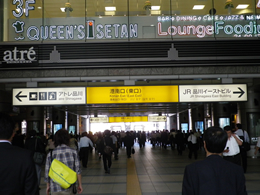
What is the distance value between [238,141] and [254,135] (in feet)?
32.5

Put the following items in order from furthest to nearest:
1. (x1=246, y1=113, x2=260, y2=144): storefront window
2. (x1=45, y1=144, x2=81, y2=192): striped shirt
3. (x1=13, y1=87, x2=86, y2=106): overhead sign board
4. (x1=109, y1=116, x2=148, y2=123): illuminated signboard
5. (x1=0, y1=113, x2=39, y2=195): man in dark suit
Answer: (x1=109, y1=116, x2=148, y2=123): illuminated signboard < (x1=246, y1=113, x2=260, y2=144): storefront window < (x1=13, y1=87, x2=86, y2=106): overhead sign board < (x1=45, y1=144, x2=81, y2=192): striped shirt < (x1=0, y1=113, x2=39, y2=195): man in dark suit

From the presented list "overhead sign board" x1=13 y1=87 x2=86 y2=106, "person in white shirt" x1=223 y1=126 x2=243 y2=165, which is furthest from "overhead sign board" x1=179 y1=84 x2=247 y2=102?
"overhead sign board" x1=13 y1=87 x2=86 y2=106

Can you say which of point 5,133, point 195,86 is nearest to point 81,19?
point 195,86

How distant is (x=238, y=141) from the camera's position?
7.29 meters

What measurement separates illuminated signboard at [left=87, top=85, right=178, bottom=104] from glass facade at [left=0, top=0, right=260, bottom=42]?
6.63ft

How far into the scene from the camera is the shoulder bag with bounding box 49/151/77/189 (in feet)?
12.7

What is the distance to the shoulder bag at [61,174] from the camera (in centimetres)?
388

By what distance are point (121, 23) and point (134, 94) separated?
2.87 m

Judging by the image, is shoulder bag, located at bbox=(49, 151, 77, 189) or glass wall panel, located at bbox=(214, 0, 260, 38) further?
glass wall panel, located at bbox=(214, 0, 260, 38)

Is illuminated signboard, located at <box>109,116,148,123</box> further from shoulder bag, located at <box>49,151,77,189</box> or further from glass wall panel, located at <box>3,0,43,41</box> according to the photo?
shoulder bag, located at <box>49,151,77,189</box>

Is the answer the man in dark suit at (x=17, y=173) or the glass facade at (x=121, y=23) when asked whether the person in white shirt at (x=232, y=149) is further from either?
the man in dark suit at (x=17, y=173)

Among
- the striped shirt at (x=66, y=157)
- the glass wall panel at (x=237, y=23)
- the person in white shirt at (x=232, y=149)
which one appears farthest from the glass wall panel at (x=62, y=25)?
the striped shirt at (x=66, y=157)

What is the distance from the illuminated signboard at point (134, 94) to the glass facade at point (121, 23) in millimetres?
2021

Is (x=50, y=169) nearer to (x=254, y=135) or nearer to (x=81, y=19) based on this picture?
(x=81, y=19)
